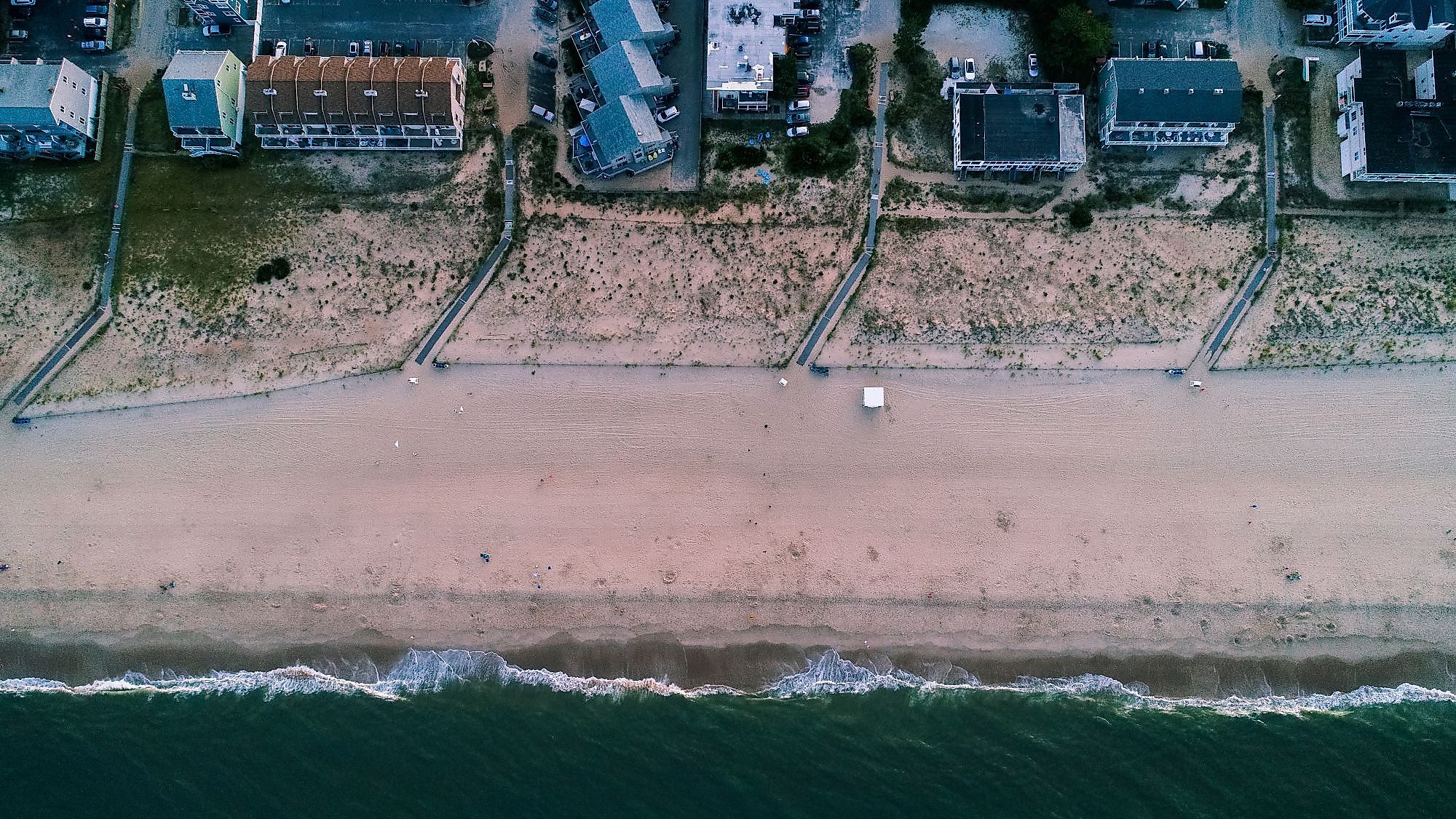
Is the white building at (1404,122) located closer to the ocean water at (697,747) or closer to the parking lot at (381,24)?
the ocean water at (697,747)

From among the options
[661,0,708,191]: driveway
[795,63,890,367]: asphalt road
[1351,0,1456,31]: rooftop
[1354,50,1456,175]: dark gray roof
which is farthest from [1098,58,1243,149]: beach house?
[661,0,708,191]: driveway

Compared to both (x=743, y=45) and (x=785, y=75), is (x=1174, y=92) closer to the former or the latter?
(x=785, y=75)

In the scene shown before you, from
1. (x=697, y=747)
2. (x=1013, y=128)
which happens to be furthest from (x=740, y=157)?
(x=697, y=747)

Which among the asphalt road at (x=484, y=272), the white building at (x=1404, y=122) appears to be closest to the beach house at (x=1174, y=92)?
the white building at (x=1404, y=122)

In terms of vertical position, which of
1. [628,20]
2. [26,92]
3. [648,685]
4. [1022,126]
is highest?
[628,20]

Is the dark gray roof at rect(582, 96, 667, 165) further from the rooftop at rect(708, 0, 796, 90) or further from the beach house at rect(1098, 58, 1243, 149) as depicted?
the beach house at rect(1098, 58, 1243, 149)
